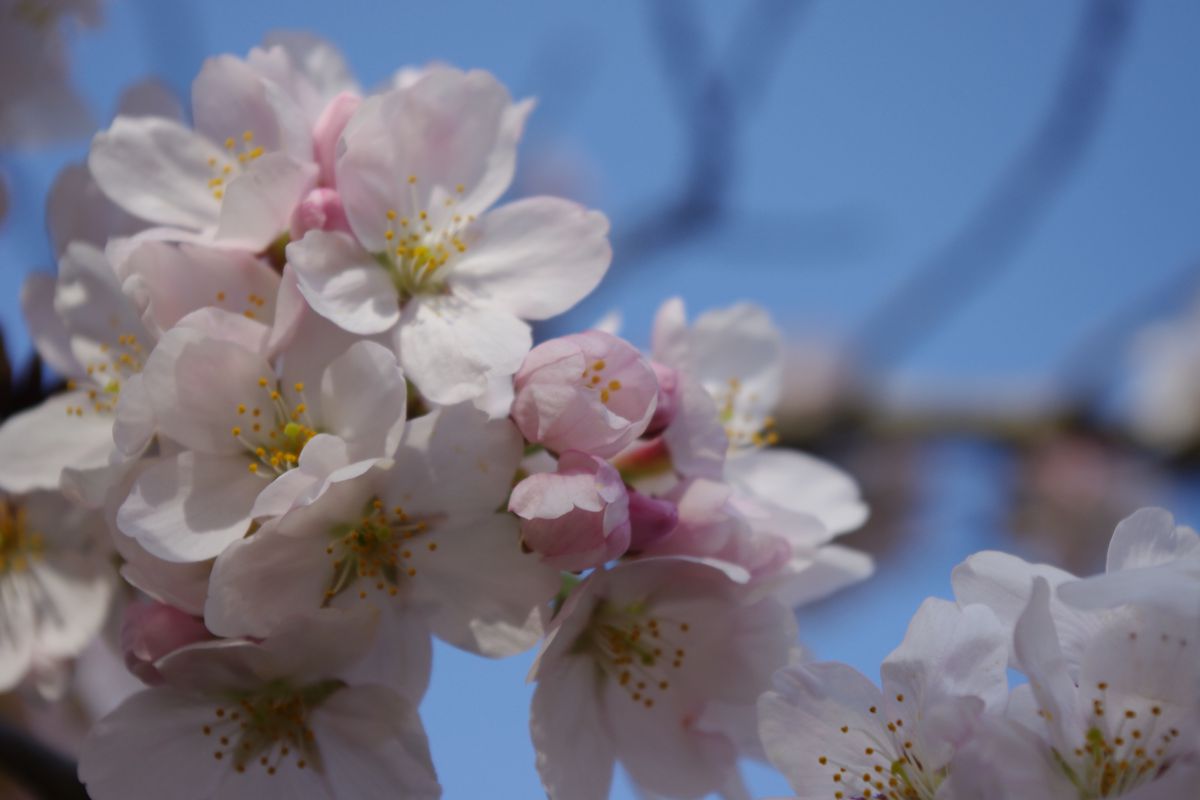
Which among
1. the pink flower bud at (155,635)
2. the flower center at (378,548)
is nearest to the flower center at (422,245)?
the flower center at (378,548)

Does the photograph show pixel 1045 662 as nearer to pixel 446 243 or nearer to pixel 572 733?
pixel 572 733

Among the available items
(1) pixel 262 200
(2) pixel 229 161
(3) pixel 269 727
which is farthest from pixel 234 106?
(3) pixel 269 727

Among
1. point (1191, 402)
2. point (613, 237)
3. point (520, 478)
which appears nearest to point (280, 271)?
point (520, 478)

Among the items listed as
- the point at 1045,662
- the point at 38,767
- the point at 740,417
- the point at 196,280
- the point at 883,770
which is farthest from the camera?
the point at 740,417

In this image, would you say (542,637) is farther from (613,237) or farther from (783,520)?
(613,237)

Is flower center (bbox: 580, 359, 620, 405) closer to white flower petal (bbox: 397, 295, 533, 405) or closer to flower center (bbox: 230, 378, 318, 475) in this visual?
white flower petal (bbox: 397, 295, 533, 405)

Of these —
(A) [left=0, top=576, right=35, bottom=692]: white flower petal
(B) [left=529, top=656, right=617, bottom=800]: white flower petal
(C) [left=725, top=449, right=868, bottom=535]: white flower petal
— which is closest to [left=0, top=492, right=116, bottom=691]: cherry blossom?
(A) [left=0, top=576, right=35, bottom=692]: white flower petal

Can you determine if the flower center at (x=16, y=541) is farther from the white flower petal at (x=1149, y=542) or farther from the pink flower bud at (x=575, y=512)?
the white flower petal at (x=1149, y=542)
